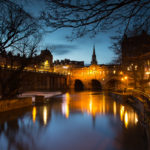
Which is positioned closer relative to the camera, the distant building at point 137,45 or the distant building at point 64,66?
the distant building at point 137,45

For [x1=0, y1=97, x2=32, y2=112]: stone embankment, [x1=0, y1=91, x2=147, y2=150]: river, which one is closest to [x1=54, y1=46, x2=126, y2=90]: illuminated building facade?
[x1=0, y1=97, x2=32, y2=112]: stone embankment

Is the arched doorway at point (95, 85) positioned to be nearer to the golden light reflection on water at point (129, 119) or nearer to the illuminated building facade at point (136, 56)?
the illuminated building facade at point (136, 56)

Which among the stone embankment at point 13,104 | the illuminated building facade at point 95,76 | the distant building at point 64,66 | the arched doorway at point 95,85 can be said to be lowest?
the arched doorway at point 95,85

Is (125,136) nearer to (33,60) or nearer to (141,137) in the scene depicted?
(141,137)

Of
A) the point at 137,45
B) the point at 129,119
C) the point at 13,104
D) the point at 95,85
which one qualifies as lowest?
the point at 95,85

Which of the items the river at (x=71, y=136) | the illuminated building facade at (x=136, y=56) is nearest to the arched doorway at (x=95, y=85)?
the illuminated building facade at (x=136, y=56)

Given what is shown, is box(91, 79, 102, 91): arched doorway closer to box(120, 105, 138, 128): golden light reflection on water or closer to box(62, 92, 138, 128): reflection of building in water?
box(62, 92, 138, 128): reflection of building in water

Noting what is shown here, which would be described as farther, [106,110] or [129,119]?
[106,110]

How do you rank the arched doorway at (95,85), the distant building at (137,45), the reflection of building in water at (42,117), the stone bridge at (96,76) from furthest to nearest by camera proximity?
the arched doorway at (95,85)
the stone bridge at (96,76)
the distant building at (137,45)
the reflection of building in water at (42,117)

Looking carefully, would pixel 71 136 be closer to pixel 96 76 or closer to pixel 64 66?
pixel 96 76

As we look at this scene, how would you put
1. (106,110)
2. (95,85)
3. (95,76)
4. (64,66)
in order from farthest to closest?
1. (64,66)
2. (95,85)
3. (95,76)
4. (106,110)

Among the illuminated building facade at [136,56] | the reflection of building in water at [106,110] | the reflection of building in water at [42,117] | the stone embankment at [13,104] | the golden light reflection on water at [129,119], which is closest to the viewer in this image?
the golden light reflection on water at [129,119]

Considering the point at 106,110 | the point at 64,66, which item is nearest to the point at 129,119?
the point at 106,110

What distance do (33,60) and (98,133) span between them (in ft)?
41.1
